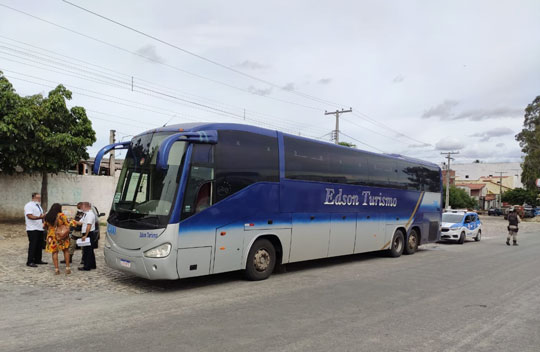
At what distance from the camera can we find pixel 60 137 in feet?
58.9

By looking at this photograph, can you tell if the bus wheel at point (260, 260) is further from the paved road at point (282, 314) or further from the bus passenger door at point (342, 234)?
the bus passenger door at point (342, 234)

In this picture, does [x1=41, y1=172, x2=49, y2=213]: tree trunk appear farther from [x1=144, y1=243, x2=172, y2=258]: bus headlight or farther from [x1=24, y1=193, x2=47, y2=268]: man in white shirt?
[x1=144, y1=243, x2=172, y2=258]: bus headlight

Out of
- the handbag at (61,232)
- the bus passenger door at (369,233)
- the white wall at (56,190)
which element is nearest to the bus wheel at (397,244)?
the bus passenger door at (369,233)

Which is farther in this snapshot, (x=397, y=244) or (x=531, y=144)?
(x=531, y=144)

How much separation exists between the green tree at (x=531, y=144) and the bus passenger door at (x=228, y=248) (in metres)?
54.7

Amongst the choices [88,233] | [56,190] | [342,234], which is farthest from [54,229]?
[56,190]

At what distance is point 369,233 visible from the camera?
13.2 m

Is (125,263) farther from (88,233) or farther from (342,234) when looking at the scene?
(342,234)

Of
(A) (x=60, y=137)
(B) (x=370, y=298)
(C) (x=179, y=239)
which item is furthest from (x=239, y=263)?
(A) (x=60, y=137)

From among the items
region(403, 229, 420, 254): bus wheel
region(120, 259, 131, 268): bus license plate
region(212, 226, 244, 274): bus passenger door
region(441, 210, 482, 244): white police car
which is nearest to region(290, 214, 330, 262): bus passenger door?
region(212, 226, 244, 274): bus passenger door

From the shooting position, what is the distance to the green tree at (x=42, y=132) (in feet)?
55.5

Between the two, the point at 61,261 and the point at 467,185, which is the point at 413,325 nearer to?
the point at 61,261

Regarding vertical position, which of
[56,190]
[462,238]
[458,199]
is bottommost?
[462,238]

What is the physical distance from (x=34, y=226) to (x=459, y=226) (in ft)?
61.4
